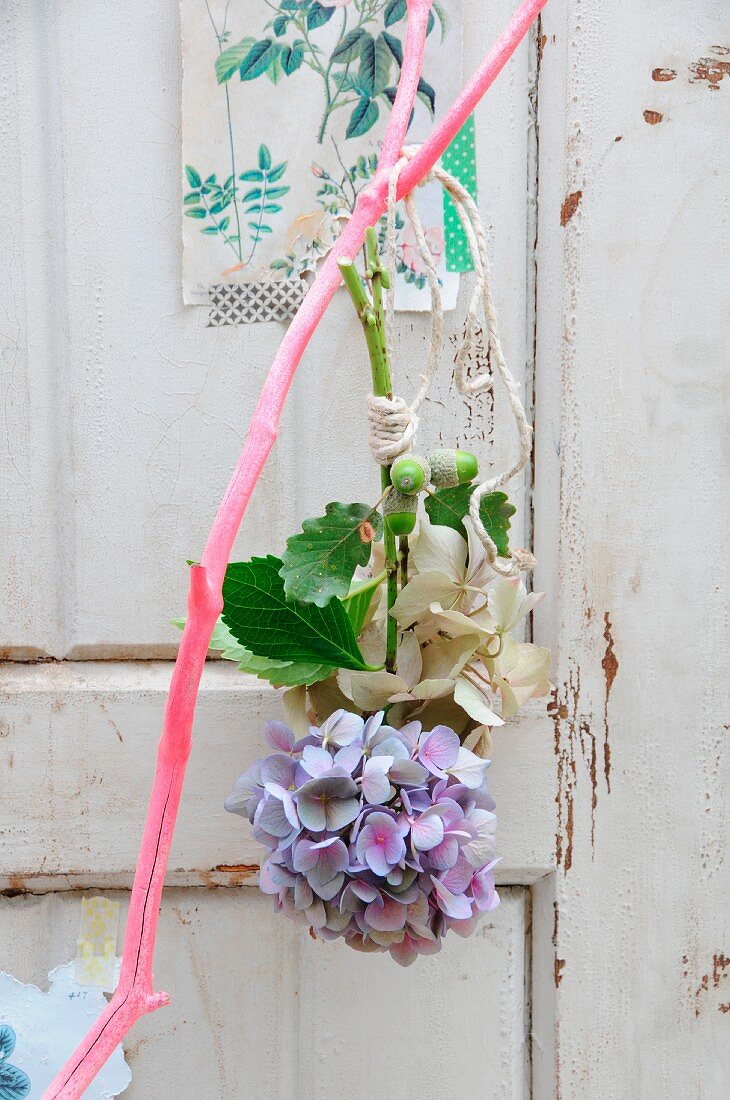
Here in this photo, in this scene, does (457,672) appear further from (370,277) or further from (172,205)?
(172,205)

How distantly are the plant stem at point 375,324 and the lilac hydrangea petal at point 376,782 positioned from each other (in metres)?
0.07

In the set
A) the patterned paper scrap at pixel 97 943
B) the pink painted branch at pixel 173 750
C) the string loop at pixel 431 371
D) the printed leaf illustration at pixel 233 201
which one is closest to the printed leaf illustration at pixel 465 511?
the string loop at pixel 431 371

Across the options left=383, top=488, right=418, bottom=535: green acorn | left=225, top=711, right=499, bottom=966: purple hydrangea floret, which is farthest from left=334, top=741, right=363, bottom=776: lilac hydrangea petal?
left=383, top=488, right=418, bottom=535: green acorn

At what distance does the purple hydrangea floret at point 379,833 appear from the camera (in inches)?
14.8

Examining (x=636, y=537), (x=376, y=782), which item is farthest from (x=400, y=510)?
(x=636, y=537)

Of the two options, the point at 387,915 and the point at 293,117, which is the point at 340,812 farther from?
the point at 293,117

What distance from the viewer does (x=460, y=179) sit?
54 cm

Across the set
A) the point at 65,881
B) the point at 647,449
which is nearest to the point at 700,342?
the point at 647,449

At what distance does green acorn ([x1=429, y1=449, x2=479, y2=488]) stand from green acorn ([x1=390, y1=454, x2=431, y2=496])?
16 mm

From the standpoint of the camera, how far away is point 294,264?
1.79ft

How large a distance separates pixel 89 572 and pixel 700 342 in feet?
1.39

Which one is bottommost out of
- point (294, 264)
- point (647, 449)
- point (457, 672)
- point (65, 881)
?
point (65, 881)

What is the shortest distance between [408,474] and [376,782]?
0.45ft

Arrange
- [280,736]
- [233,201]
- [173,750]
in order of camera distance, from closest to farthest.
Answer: [173,750] → [280,736] → [233,201]
